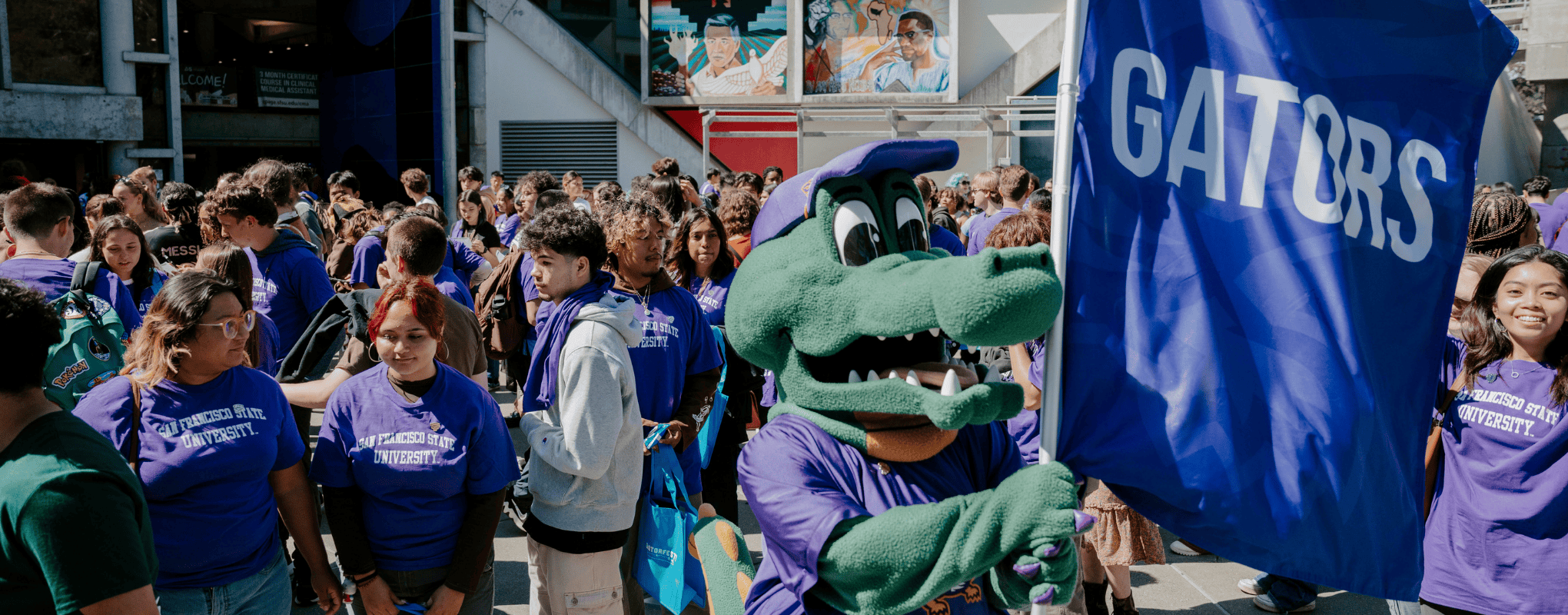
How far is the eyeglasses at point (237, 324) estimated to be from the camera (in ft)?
9.29

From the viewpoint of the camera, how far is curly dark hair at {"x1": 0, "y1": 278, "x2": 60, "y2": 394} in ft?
6.63

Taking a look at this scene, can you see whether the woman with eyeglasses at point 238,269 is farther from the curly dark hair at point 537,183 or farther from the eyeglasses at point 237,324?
the curly dark hair at point 537,183

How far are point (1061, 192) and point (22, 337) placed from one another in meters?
2.05

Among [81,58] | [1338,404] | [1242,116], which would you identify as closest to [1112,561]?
[1338,404]

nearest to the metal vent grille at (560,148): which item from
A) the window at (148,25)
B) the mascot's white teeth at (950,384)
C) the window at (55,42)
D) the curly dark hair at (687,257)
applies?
the window at (148,25)

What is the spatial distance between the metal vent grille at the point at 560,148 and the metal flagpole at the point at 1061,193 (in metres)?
18.0

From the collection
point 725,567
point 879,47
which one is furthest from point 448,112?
point 725,567

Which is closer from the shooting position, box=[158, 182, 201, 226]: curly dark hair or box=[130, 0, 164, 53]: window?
box=[158, 182, 201, 226]: curly dark hair

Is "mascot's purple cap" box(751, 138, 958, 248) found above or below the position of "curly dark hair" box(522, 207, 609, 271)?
above

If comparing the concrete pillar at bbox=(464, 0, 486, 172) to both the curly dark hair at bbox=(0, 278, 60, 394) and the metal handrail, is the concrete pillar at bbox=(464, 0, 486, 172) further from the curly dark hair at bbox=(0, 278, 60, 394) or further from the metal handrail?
the curly dark hair at bbox=(0, 278, 60, 394)

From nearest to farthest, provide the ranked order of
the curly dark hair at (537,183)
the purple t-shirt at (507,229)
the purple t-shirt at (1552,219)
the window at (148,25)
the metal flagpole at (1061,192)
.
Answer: the metal flagpole at (1061,192), the purple t-shirt at (1552,219), the curly dark hair at (537,183), the purple t-shirt at (507,229), the window at (148,25)

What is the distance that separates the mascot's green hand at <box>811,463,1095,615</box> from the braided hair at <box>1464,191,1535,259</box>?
13.1 feet

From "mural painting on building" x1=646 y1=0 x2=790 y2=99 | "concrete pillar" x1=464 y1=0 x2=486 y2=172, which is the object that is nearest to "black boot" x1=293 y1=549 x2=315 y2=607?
"concrete pillar" x1=464 y1=0 x2=486 y2=172

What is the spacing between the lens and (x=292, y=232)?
4797 mm
